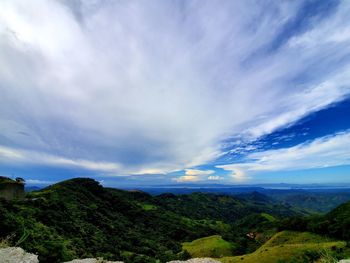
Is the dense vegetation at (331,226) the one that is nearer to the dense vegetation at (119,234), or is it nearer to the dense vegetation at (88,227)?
the dense vegetation at (119,234)

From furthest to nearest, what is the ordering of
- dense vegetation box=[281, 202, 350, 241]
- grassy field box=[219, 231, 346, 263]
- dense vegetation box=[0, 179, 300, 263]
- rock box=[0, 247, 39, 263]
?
dense vegetation box=[281, 202, 350, 241]
grassy field box=[219, 231, 346, 263]
dense vegetation box=[0, 179, 300, 263]
rock box=[0, 247, 39, 263]

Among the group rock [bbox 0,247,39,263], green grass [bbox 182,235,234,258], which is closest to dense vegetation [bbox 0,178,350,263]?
green grass [bbox 182,235,234,258]

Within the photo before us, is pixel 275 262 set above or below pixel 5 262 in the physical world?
below

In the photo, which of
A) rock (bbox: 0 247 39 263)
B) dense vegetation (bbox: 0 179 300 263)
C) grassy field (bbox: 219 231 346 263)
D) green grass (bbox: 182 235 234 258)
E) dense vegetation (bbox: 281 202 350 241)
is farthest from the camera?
green grass (bbox: 182 235 234 258)

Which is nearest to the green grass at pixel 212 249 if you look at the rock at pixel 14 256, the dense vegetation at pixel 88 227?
the dense vegetation at pixel 88 227

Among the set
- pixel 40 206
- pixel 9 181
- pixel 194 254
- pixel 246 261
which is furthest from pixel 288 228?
→ pixel 9 181

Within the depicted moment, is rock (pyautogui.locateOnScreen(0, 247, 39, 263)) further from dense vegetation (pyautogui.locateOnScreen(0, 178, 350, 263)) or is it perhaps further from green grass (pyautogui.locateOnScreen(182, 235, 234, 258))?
green grass (pyautogui.locateOnScreen(182, 235, 234, 258))

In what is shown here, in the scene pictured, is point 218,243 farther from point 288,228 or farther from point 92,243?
point 92,243

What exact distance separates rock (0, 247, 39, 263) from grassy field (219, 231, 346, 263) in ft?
55.5

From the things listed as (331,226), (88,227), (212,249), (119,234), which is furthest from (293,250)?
(119,234)

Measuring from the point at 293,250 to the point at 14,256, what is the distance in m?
45.3

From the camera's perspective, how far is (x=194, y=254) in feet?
277

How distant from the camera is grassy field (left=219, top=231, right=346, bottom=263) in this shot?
106ft

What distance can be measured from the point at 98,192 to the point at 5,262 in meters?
122
